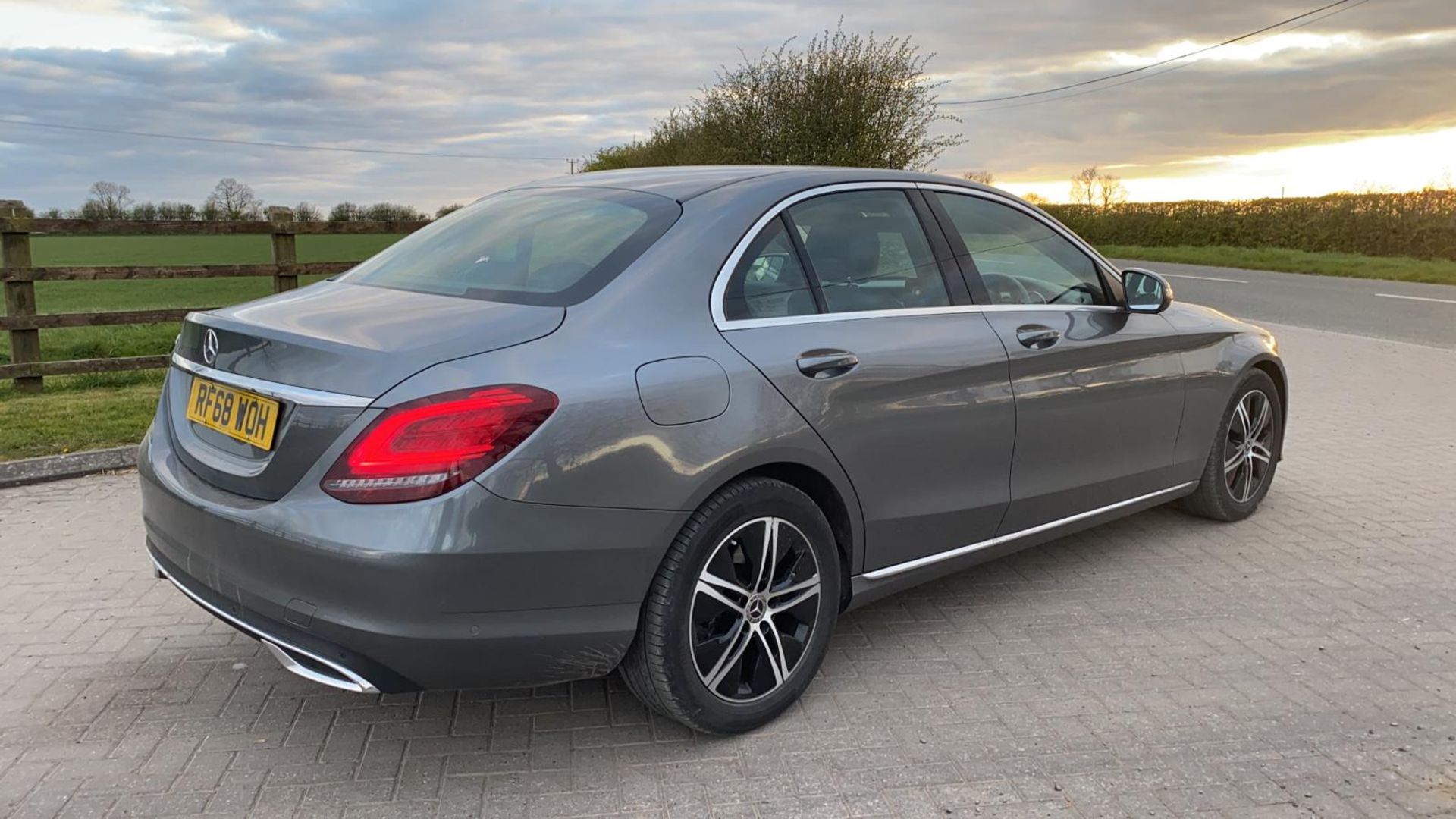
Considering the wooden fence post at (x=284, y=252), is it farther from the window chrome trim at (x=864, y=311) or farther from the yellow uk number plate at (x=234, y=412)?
the window chrome trim at (x=864, y=311)

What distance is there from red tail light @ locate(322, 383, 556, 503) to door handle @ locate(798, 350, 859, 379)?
951 millimetres

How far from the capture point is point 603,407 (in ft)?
8.57

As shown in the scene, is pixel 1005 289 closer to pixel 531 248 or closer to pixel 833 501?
pixel 833 501

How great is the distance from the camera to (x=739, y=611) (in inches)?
118

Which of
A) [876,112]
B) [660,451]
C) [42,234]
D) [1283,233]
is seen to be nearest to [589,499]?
[660,451]

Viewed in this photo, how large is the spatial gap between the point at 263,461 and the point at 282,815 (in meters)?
0.89

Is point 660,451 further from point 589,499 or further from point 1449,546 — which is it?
point 1449,546

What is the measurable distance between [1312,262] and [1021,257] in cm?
2392

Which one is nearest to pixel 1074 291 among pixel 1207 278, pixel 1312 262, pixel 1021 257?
pixel 1021 257

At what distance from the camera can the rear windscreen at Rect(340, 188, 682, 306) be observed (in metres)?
2.98

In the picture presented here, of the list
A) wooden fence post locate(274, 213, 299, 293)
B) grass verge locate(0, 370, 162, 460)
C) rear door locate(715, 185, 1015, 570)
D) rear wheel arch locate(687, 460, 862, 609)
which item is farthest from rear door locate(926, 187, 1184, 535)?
wooden fence post locate(274, 213, 299, 293)

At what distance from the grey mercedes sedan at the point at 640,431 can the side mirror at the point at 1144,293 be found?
296 mm

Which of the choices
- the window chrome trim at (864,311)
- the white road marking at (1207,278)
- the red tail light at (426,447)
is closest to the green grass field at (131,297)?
the white road marking at (1207,278)

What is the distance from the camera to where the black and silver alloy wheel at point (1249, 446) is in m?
5.01
